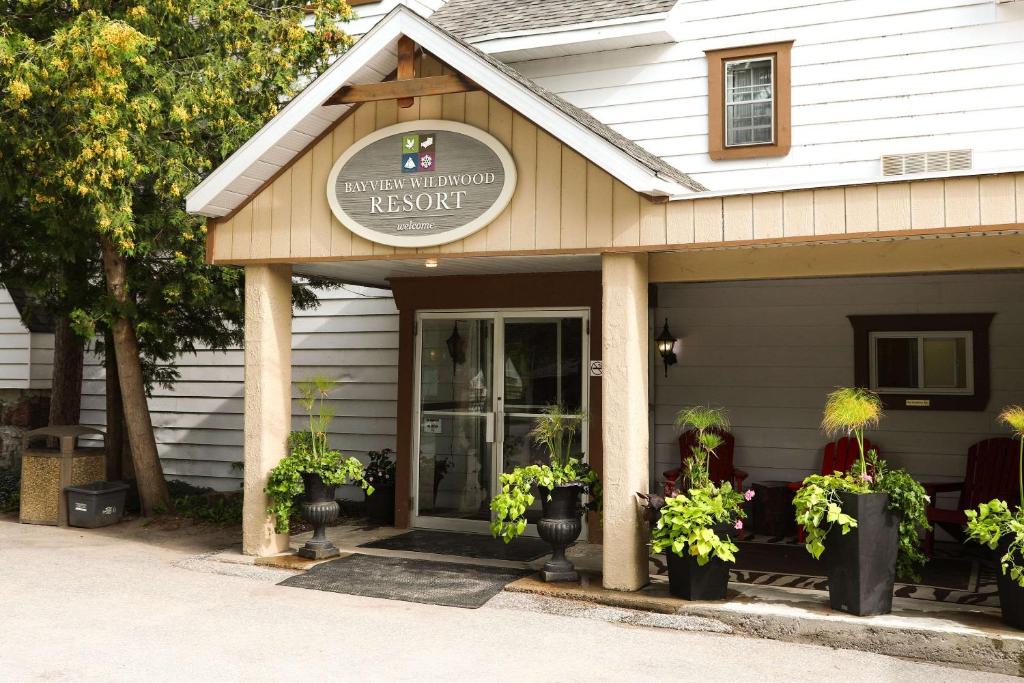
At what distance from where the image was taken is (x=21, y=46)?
854cm

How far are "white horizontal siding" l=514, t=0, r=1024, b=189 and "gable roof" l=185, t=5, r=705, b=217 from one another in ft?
7.37

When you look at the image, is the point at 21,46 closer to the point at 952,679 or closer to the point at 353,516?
the point at 353,516

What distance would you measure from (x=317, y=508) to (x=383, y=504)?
2.15 meters

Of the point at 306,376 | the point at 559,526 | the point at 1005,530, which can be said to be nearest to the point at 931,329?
the point at 1005,530

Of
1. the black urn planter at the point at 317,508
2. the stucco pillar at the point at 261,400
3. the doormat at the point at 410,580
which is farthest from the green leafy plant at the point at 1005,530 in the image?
the stucco pillar at the point at 261,400

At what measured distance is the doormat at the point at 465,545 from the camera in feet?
29.5

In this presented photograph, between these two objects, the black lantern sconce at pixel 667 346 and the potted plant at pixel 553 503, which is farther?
the black lantern sconce at pixel 667 346

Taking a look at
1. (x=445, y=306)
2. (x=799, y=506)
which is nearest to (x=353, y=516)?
(x=445, y=306)

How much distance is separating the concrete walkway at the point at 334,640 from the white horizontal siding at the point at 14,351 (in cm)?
655

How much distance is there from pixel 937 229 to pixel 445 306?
5168mm

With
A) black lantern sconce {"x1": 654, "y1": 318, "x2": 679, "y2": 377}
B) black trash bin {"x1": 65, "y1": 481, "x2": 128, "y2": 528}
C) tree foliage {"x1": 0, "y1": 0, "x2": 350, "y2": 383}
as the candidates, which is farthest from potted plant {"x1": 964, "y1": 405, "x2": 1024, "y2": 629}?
black trash bin {"x1": 65, "y1": 481, "x2": 128, "y2": 528}

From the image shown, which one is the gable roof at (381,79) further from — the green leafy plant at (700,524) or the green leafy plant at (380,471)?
the green leafy plant at (380,471)

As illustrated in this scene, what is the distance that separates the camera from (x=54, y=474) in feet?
35.4

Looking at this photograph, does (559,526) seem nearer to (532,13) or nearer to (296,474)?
(296,474)
